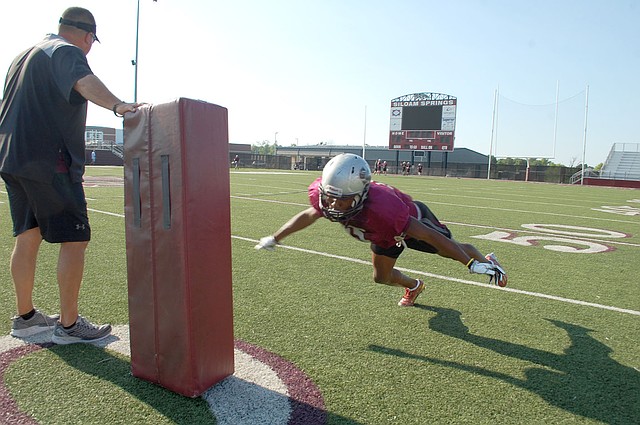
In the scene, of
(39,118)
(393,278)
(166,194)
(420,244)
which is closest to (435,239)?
(420,244)

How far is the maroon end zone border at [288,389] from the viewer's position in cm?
219

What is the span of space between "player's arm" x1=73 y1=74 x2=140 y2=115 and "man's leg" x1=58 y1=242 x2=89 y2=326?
35.4 inches

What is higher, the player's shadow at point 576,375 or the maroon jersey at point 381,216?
the maroon jersey at point 381,216

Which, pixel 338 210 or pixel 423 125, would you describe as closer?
pixel 338 210

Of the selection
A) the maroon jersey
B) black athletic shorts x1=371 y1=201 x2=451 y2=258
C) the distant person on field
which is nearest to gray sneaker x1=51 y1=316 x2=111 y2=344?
the distant person on field

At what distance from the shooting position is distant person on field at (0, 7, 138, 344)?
2.66 metres

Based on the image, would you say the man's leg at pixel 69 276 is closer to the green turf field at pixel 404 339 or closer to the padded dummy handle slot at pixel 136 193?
the green turf field at pixel 404 339

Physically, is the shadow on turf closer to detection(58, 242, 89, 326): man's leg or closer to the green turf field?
the green turf field

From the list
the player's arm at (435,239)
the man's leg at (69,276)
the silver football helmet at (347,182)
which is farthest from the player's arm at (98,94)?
the player's arm at (435,239)

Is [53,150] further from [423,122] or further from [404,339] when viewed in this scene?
[423,122]

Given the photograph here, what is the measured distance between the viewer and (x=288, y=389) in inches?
98.3

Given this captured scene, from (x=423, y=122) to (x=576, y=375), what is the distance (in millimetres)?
41705

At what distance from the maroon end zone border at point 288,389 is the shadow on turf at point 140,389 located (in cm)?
2

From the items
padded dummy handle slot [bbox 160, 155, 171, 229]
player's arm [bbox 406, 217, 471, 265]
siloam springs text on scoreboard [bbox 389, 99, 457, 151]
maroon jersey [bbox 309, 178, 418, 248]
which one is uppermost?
siloam springs text on scoreboard [bbox 389, 99, 457, 151]
